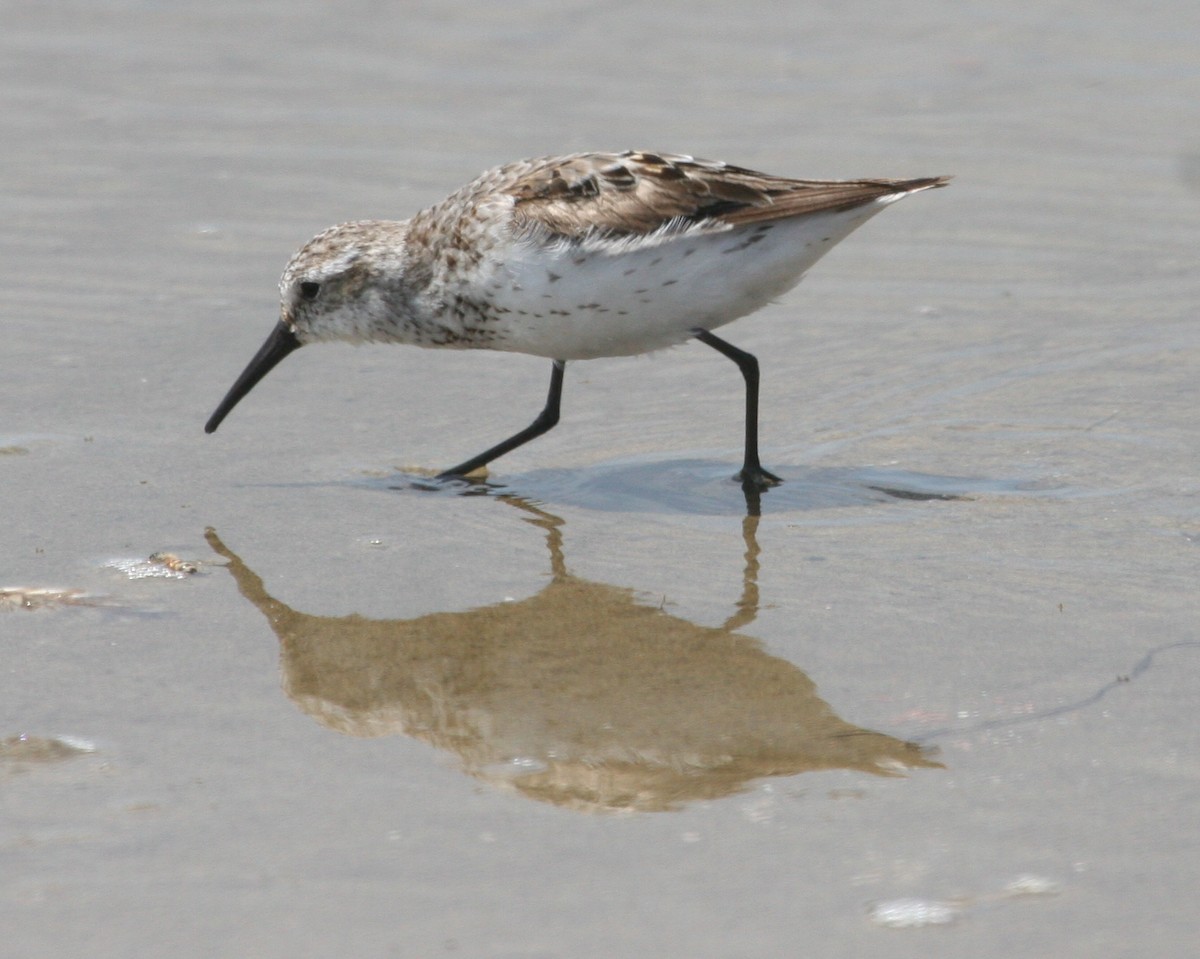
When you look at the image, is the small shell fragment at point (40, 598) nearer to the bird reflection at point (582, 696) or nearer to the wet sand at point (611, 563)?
the wet sand at point (611, 563)

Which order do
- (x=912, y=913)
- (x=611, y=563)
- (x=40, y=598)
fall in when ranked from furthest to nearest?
(x=611, y=563) < (x=40, y=598) < (x=912, y=913)

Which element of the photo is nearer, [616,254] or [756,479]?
[616,254]

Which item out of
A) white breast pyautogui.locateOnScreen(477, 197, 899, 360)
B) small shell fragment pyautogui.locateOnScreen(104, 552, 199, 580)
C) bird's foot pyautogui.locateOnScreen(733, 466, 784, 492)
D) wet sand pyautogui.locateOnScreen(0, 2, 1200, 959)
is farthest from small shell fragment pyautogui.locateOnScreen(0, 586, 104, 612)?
bird's foot pyautogui.locateOnScreen(733, 466, 784, 492)

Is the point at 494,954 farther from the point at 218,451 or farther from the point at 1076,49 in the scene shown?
the point at 1076,49

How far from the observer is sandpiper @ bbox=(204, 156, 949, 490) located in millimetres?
6379

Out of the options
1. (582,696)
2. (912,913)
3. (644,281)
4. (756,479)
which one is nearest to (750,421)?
(756,479)

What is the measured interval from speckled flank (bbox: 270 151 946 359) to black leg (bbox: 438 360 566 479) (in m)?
0.36

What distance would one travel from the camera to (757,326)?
839 centimetres

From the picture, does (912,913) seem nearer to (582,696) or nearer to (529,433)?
(582,696)

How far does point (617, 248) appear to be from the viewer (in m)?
6.36

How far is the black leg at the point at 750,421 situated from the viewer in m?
6.51

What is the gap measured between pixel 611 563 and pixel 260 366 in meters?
2.22

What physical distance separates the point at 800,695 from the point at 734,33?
8.90m

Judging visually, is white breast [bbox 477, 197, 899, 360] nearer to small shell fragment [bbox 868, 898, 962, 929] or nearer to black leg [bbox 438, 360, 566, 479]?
black leg [bbox 438, 360, 566, 479]
